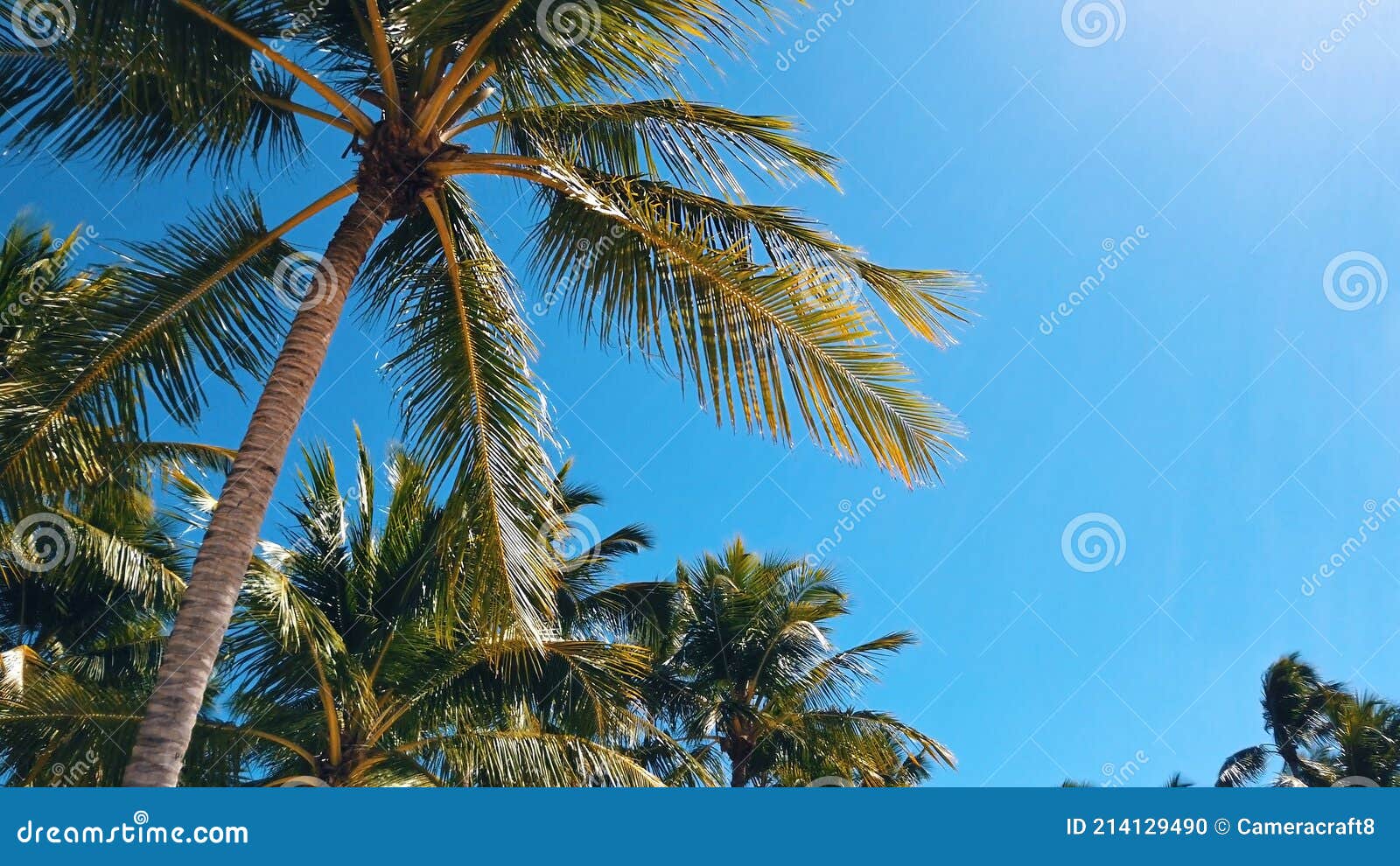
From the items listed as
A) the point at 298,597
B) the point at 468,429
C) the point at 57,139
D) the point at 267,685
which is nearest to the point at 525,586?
the point at 468,429

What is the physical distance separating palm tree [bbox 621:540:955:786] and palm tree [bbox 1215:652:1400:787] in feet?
34.3

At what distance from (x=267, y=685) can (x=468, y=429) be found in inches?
269

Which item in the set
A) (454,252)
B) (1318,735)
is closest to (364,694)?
(454,252)

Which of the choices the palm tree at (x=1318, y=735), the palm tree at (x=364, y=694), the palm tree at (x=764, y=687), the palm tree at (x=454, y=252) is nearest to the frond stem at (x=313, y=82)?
the palm tree at (x=454, y=252)

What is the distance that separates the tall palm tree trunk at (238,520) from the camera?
184 inches

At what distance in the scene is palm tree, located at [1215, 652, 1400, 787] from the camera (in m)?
23.1

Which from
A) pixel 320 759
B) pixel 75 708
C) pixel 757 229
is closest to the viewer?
pixel 757 229

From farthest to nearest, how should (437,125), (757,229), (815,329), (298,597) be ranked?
(298,597)
(757,229)
(437,125)
(815,329)

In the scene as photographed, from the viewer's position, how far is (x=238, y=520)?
5246 millimetres

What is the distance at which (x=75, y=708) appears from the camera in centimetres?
979

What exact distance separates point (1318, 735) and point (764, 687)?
16.4 meters

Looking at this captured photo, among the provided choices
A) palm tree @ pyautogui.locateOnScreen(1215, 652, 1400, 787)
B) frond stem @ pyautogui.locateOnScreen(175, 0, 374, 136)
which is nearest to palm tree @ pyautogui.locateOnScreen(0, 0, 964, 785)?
frond stem @ pyautogui.locateOnScreen(175, 0, 374, 136)

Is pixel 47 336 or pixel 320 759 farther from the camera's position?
pixel 320 759

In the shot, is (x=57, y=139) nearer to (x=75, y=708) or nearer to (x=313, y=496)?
(x=75, y=708)
